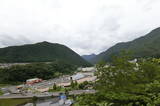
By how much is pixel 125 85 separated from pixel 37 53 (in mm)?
150554

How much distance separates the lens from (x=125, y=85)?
4.55 meters

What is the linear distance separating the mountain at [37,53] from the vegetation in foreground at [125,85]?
132 meters

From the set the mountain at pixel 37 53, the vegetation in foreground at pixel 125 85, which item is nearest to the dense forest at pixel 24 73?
the mountain at pixel 37 53

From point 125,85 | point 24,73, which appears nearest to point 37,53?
point 24,73

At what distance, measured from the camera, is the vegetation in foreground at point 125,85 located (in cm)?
355

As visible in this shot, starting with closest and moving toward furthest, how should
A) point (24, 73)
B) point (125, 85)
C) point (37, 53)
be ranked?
point (125, 85) < point (24, 73) < point (37, 53)

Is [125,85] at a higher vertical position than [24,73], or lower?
lower

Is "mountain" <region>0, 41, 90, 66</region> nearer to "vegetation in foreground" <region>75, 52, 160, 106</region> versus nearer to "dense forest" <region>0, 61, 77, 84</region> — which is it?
"dense forest" <region>0, 61, 77, 84</region>

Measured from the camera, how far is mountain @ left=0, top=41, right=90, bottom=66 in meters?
137

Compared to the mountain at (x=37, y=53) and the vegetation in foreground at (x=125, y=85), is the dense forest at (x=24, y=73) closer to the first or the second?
the mountain at (x=37, y=53)

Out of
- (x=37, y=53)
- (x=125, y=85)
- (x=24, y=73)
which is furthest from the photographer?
(x=37, y=53)

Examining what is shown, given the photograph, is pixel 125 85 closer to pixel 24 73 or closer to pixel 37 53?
pixel 24 73

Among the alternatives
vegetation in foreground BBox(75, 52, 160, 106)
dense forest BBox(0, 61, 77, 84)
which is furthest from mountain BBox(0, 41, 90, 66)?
vegetation in foreground BBox(75, 52, 160, 106)

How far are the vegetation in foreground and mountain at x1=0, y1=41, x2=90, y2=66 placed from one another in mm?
132193
